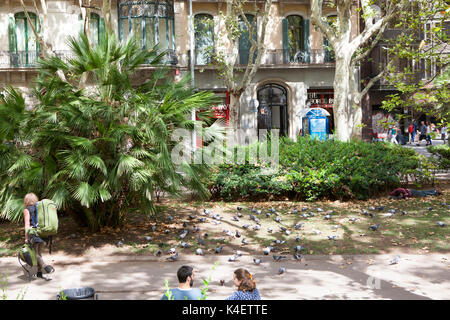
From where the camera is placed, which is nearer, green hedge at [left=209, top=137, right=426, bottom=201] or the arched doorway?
green hedge at [left=209, top=137, right=426, bottom=201]

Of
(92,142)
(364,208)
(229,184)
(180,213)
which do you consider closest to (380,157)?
(364,208)

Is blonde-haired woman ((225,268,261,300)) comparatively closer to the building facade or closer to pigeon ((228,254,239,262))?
pigeon ((228,254,239,262))

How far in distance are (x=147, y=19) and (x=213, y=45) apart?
4059 millimetres

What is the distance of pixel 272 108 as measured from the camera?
3159 centimetres

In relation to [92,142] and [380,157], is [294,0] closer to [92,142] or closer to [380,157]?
[380,157]

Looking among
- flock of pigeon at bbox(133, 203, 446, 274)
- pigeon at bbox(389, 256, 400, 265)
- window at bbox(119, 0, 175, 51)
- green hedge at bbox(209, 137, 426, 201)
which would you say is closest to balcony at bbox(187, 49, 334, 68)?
window at bbox(119, 0, 175, 51)

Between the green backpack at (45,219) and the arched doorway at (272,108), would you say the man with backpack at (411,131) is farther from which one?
the green backpack at (45,219)

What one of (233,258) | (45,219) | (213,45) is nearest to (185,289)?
(233,258)

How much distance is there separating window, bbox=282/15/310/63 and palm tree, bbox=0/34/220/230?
72.3ft

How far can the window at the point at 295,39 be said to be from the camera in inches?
1202

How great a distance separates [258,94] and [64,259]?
2435 centimetres

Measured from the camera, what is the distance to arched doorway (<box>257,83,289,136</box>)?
3139 centimetres

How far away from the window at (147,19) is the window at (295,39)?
720cm

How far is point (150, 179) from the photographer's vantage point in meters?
8.73
